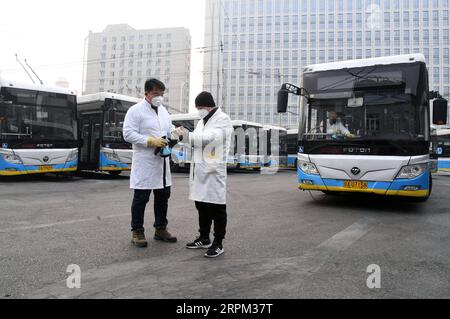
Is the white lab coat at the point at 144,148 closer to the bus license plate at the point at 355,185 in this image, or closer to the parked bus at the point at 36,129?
the bus license plate at the point at 355,185

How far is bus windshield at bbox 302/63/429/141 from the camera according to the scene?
22.2 ft

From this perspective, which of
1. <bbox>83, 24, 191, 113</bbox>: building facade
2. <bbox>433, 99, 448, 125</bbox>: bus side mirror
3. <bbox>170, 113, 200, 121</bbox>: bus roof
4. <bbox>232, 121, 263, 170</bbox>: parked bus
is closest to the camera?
<bbox>433, 99, 448, 125</bbox>: bus side mirror

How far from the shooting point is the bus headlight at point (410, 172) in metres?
6.48

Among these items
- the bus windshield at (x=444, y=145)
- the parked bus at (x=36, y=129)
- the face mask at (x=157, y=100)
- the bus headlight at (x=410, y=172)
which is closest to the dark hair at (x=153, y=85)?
the face mask at (x=157, y=100)

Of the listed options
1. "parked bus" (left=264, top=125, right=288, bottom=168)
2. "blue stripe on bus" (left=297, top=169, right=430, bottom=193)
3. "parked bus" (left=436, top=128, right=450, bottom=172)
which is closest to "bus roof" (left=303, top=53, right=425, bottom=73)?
"blue stripe on bus" (left=297, top=169, right=430, bottom=193)

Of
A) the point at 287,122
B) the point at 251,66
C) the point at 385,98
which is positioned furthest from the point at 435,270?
the point at 251,66

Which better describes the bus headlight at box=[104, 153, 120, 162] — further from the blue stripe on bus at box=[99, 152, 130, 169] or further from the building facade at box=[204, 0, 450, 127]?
the building facade at box=[204, 0, 450, 127]

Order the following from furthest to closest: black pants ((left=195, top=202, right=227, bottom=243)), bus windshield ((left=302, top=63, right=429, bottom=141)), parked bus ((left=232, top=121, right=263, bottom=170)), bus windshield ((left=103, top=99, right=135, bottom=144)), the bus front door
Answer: parked bus ((left=232, top=121, right=263, bottom=170)), the bus front door, bus windshield ((left=103, top=99, right=135, bottom=144)), bus windshield ((left=302, top=63, right=429, bottom=141)), black pants ((left=195, top=202, right=227, bottom=243))

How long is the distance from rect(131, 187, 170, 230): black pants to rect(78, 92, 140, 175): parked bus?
9440mm

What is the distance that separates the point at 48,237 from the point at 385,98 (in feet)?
20.6

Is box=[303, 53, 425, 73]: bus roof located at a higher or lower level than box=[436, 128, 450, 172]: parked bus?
higher

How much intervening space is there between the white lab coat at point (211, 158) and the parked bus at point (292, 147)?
22.1 meters

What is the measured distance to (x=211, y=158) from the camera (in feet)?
12.8
